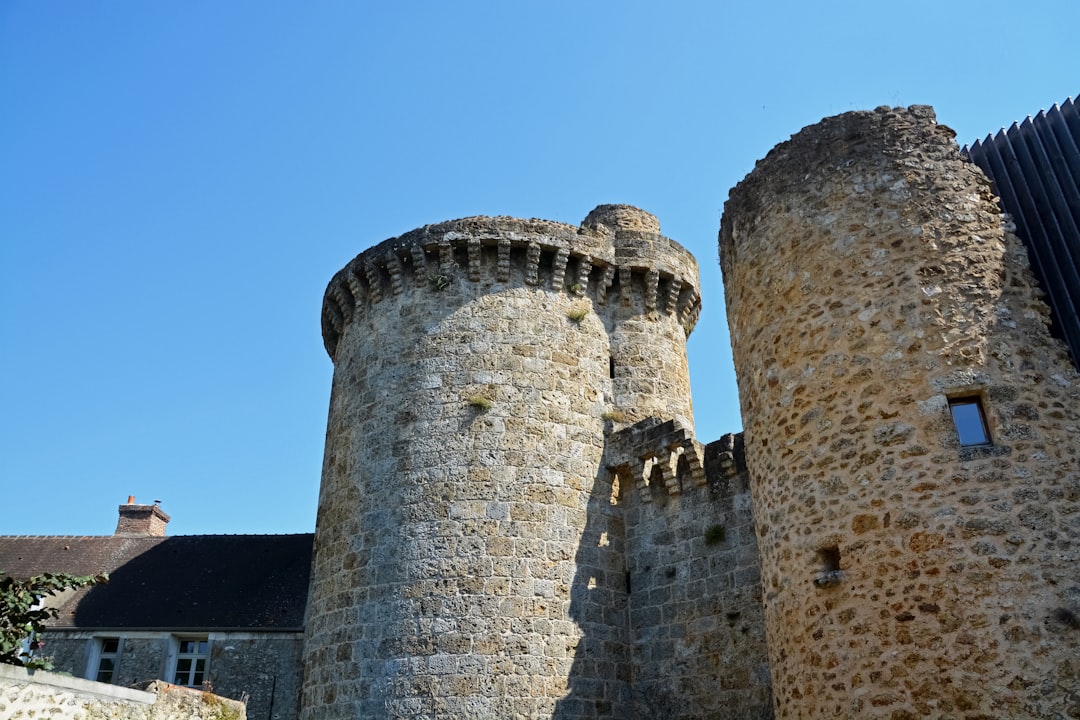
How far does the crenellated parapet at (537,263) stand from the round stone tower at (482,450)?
0.03 metres

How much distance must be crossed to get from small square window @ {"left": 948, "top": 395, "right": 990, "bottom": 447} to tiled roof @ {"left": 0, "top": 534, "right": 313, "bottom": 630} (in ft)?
33.2

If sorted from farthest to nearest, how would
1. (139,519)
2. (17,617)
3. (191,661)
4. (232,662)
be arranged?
(139,519)
(191,661)
(232,662)
(17,617)

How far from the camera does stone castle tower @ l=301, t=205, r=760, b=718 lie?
9.75m

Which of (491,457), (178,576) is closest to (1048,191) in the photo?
(491,457)

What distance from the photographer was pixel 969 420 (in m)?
6.00

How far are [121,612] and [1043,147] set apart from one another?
13749 mm

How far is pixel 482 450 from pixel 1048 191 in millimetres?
6268

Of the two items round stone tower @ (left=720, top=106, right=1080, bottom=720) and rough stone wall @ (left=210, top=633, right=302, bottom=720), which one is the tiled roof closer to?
rough stone wall @ (left=210, top=633, right=302, bottom=720)

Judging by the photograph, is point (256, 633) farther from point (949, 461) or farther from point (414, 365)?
point (949, 461)

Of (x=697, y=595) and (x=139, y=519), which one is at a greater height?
(x=139, y=519)

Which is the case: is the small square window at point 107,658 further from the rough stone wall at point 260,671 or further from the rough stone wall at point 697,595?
the rough stone wall at point 697,595

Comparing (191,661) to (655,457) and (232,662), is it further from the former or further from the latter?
(655,457)

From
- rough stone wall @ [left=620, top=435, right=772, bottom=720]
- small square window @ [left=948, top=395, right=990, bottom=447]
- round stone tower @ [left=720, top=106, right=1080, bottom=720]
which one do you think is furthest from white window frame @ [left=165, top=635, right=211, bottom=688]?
small square window @ [left=948, top=395, right=990, bottom=447]

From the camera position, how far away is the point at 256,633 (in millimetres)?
13289
